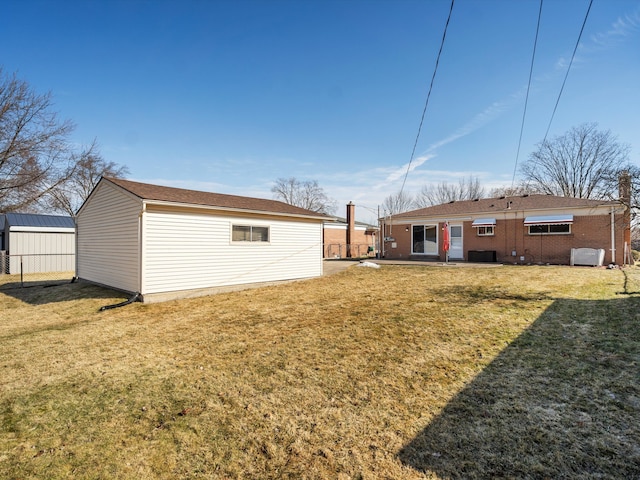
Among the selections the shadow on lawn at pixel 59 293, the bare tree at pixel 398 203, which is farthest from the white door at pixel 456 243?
the bare tree at pixel 398 203

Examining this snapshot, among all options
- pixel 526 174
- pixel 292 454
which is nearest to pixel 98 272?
pixel 292 454

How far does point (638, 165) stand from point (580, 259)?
9.06 metres

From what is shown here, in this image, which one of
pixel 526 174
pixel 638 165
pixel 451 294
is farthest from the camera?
pixel 526 174

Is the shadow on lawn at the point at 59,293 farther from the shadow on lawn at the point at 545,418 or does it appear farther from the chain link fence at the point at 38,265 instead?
the shadow on lawn at the point at 545,418

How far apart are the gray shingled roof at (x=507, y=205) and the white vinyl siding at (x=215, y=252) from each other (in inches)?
439

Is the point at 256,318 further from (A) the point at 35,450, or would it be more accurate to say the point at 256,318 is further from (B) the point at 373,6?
(B) the point at 373,6

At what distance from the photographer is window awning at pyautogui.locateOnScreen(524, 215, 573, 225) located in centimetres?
1557

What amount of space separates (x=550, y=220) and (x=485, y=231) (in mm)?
3249

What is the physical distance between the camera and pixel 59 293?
10133 millimetres

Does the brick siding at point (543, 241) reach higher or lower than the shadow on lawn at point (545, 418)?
higher

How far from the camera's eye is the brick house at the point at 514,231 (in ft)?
49.2

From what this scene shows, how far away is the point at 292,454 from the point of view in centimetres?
242

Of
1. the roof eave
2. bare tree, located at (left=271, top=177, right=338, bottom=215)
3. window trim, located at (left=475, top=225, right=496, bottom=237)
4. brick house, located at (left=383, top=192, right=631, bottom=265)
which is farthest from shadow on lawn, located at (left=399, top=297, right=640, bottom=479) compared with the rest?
bare tree, located at (left=271, top=177, right=338, bottom=215)

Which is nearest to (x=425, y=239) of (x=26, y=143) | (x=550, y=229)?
(x=550, y=229)
